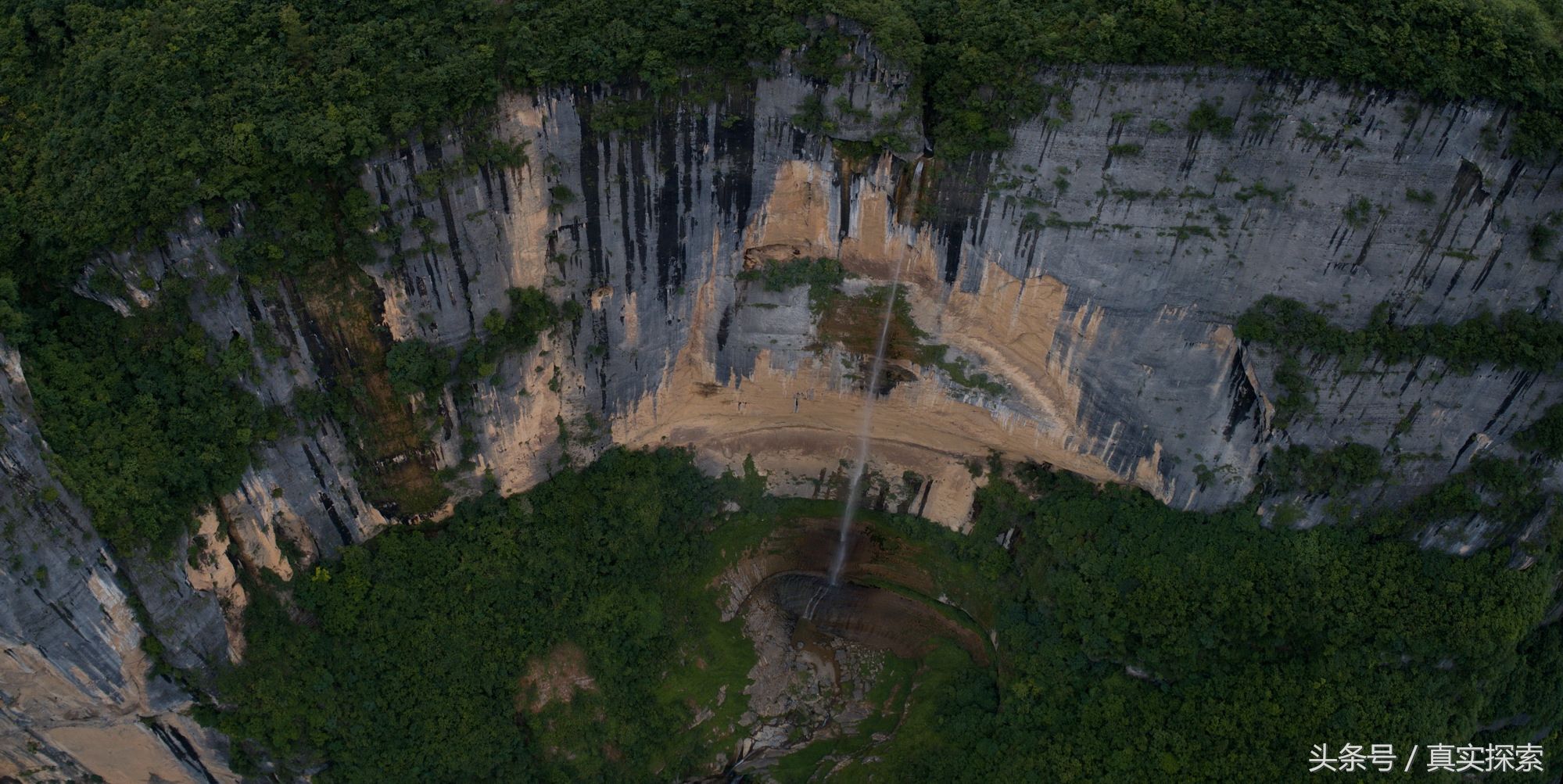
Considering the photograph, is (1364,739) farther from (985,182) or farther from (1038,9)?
(1038,9)

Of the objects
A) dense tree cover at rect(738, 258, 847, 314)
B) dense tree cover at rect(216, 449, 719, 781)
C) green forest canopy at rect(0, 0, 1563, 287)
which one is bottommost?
dense tree cover at rect(216, 449, 719, 781)

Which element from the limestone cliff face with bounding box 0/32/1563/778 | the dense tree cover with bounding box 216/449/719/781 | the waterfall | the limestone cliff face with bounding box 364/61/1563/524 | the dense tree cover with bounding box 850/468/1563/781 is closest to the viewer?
the limestone cliff face with bounding box 0/32/1563/778

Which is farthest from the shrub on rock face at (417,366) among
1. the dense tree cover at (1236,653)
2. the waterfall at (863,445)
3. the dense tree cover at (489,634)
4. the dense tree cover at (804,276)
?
the dense tree cover at (1236,653)

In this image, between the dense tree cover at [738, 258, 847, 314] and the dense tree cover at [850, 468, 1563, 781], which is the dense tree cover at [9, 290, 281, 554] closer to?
the dense tree cover at [738, 258, 847, 314]

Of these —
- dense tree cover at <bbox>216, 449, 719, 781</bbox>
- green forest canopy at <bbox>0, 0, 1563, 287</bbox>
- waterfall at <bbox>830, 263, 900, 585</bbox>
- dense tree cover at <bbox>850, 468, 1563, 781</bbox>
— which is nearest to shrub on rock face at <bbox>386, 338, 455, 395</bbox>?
green forest canopy at <bbox>0, 0, 1563, 287</bbox>

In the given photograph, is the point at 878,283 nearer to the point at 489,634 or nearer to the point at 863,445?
the point at 863,445

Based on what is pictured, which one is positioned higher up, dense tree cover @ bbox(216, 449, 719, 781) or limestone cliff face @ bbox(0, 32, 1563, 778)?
limestone cliff face @ bbox(0, 32, 1563, 778)

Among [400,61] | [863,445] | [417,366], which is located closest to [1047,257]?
[863,445]
